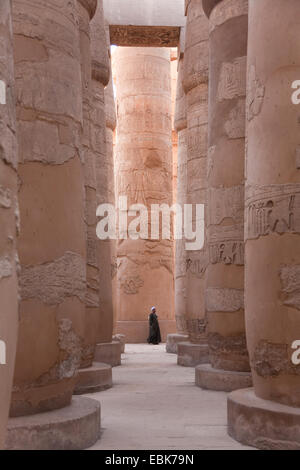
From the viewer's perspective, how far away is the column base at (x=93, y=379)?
679 centimetres

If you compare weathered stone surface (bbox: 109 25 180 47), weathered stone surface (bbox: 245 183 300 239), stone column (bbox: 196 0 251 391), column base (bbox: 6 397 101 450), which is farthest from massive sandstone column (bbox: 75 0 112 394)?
weathered stone surface (bbox: 109 25 180 47)

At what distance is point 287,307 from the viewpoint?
419 centimetres

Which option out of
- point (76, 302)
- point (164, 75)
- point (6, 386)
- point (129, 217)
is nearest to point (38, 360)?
point (76, 302)

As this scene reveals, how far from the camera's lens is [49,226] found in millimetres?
4246

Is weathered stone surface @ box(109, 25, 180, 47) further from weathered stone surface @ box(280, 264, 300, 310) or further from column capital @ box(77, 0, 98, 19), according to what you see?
weathered stone surface @ box(280, 264, 300, 310)

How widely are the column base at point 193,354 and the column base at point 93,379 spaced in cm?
264

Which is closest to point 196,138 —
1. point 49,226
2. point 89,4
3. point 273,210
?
point 89,4

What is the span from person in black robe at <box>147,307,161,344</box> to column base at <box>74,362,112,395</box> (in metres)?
7.42

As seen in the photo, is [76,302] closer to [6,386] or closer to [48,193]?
[48,193]

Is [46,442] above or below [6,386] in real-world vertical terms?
below

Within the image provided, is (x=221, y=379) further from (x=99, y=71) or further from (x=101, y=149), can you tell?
(x=99, y=71)

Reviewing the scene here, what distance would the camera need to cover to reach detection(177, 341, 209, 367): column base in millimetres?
9625

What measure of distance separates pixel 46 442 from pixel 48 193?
172 centimetres

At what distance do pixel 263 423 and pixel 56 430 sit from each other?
4.72ft
